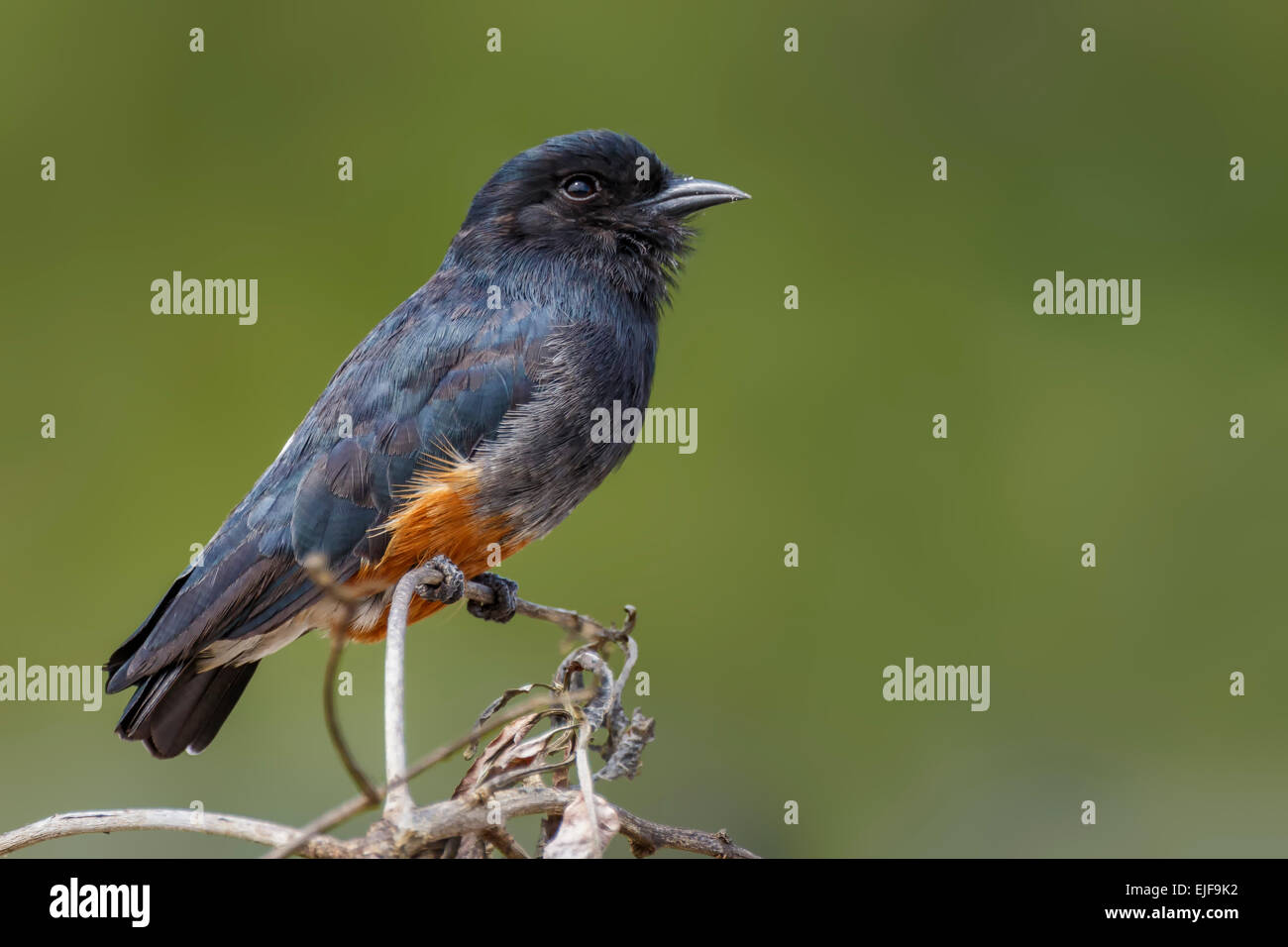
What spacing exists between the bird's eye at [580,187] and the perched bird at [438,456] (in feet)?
0.11

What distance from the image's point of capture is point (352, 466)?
3693 millimetres

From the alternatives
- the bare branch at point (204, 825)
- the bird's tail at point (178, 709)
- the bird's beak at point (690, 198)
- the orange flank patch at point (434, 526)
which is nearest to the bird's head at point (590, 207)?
the bird's beak at point (690, 198)

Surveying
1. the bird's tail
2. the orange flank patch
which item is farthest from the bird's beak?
the bird's tail

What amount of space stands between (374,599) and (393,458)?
0.39m

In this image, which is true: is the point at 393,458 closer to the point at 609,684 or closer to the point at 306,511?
the point at 306,511

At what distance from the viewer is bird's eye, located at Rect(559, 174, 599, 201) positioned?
162 inches

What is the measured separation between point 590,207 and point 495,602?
128cm

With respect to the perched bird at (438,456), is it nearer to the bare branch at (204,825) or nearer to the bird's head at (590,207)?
the bird's head at (590,207)

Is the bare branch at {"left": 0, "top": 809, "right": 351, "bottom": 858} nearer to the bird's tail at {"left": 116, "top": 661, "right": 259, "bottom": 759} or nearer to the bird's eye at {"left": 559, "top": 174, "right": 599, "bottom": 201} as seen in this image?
the bird's tail at {"left": 116, "top": 661, "right": 259, "bottom": 759}

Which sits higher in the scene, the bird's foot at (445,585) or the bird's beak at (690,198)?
the bird's beak at (690,198)

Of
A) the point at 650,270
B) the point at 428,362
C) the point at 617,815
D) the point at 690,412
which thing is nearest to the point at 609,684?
the point at 617,815

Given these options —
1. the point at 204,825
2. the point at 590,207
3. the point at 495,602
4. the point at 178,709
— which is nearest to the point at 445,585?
the point at 495,602

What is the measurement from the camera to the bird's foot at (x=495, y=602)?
12.2 ft

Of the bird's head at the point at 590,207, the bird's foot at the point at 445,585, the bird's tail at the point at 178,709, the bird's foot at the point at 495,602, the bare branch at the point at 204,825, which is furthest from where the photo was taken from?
the bird's head at the point at 590,207
